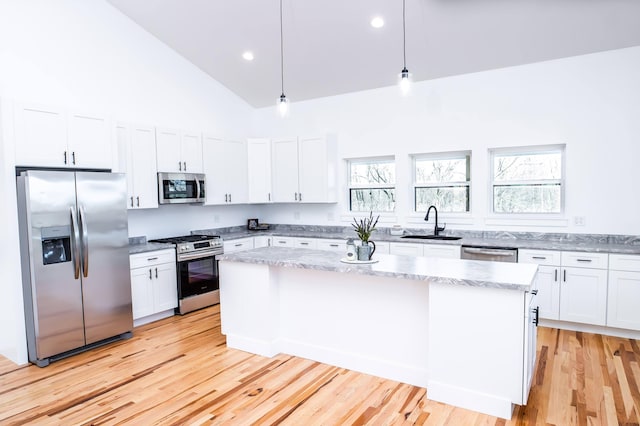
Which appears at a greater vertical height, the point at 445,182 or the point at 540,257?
the point at 445,182

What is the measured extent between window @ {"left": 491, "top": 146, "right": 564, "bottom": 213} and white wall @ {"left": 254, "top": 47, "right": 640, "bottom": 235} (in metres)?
0.20

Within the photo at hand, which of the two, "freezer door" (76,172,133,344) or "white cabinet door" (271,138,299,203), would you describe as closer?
"freezer door" (76,172,133,344)

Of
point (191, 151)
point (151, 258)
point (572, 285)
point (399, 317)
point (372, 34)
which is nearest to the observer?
point (399, 317)

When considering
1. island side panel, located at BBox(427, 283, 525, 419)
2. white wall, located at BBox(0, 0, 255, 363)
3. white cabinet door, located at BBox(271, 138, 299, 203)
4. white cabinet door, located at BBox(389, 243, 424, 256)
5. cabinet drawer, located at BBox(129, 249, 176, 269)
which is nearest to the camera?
island side panel, located at BBox(427, 283, 525, 419)

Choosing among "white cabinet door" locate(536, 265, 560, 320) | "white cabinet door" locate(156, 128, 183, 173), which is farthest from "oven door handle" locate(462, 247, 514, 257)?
"white cabinet door" locate(156, 128, 183, 173)

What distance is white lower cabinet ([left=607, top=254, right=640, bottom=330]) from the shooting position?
3.67 m

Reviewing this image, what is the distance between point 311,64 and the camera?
5121 millimetres

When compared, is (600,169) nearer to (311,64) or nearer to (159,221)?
(311,64)

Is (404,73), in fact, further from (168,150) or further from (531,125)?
(168,150)

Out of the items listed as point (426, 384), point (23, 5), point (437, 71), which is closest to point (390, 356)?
point (426, 384)

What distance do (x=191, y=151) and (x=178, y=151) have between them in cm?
20

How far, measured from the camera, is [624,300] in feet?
12.2

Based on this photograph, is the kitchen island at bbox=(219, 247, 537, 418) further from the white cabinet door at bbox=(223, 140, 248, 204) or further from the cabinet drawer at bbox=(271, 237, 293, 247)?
the white cabinet door at bbox=(223, 140, 248, 204)

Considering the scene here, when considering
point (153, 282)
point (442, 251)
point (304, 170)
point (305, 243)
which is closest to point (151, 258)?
point (153, 282)
